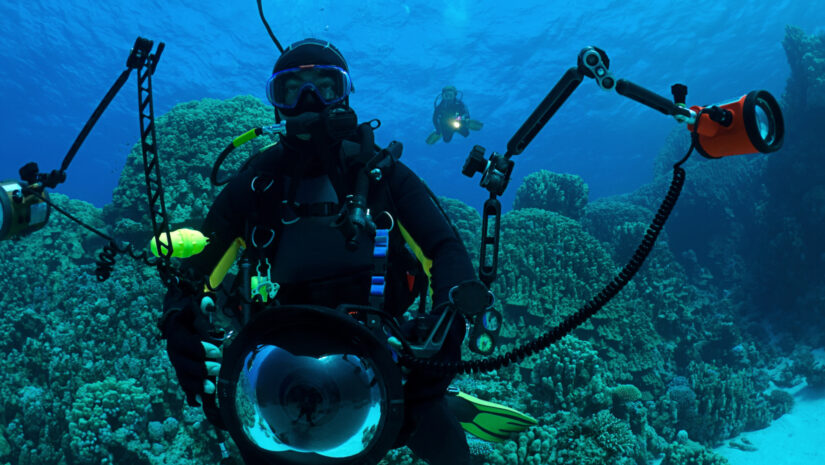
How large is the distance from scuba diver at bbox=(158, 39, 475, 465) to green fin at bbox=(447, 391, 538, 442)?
2.95ft

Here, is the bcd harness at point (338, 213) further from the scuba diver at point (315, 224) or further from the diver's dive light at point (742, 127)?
the diver's dive light at point (742, 127)

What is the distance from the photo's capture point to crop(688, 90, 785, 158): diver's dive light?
1279 mm

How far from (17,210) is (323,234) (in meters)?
2.15

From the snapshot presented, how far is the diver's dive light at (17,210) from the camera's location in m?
2.69

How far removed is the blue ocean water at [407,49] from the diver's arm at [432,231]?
25.4 metres

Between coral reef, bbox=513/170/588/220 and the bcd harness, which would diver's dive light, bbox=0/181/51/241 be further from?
coral reef, bbox=513/170/588/220

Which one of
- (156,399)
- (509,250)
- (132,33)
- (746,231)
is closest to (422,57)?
(132,33)

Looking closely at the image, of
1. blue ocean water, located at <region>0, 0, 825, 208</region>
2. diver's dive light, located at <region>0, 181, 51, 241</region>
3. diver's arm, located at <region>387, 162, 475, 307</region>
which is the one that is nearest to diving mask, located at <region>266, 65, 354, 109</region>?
diver's arm, located at <region>387, 162, 475, 307</region>

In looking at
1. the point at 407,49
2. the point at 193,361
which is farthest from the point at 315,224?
the point at 407,49

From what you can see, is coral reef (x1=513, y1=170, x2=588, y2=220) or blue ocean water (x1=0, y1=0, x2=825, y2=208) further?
blue ocean water (x1=0, y1=0, x2=825, y2=208)

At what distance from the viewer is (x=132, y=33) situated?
27.9 meters

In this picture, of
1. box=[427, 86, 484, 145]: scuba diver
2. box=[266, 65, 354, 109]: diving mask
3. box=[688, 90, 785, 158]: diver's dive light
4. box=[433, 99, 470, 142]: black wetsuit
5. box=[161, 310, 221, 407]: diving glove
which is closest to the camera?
box=[688, 90, 785, 158]: diver's dive light

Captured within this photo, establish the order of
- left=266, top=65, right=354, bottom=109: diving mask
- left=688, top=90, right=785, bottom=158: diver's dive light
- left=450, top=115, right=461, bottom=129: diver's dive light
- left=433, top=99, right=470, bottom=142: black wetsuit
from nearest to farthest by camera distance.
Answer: left=688, top=90, right=785, bottom=158: diver's dive light
left=266, top=65, right=354, bottom=109: diving mask
left=450, top=115, right=461, bottom=129: diver's dive light
left=433, top=99, right=470, bottom=142: black wetsuit

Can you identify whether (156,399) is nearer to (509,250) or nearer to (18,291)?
(18,291)
